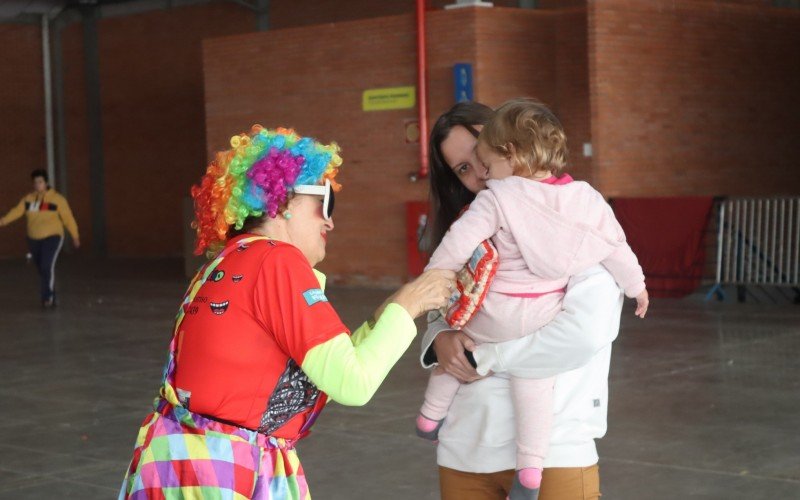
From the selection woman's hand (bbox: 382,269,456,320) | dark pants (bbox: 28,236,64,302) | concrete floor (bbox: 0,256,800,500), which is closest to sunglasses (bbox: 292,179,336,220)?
woman's hand (bbox: 382,269,456,320)

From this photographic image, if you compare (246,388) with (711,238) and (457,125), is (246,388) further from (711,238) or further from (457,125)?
(711,238)

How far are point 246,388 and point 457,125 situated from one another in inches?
40.0

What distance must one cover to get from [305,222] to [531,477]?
83cm

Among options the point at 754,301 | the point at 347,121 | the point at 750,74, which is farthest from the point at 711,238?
the point at 347,121

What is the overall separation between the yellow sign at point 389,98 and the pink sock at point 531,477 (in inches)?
603

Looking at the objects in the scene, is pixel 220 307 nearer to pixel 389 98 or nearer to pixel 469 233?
pixel 469 233

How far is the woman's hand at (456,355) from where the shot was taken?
2982 mm

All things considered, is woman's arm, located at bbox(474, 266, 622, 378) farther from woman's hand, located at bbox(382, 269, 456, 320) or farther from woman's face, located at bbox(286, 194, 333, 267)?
woman's face, located at bbox(286, 194, 333, 267)

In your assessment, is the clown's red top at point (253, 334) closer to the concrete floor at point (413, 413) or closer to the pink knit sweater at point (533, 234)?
the pink knit sweater at point (533, 234)

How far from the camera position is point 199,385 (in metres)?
2.78

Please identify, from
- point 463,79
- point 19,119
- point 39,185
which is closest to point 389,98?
point 463,79

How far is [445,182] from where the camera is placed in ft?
11.1

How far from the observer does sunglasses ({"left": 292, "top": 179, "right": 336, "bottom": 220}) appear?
2.93 m

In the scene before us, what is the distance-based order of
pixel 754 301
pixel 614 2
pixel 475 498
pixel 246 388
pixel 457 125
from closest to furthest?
pixel 246 388 < pixel 475 498 < pixel 457 125 < pixel 754 301 < pixel 614 2
